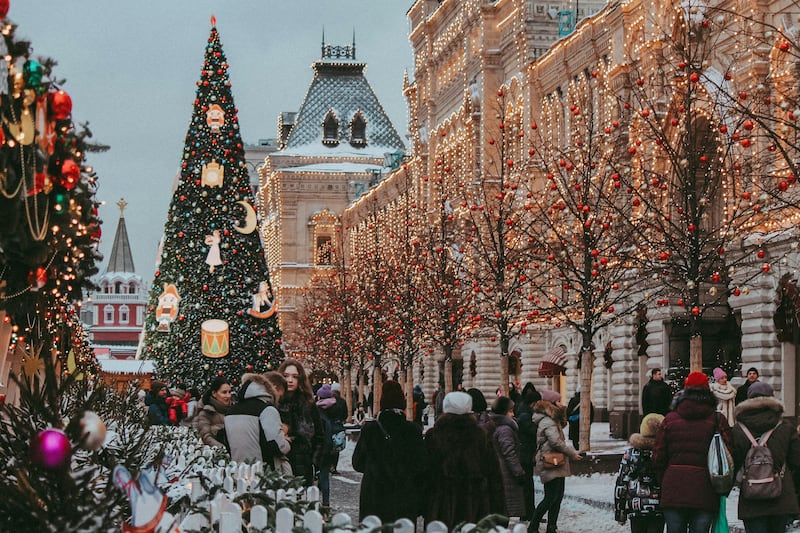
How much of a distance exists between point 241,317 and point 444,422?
28.8m

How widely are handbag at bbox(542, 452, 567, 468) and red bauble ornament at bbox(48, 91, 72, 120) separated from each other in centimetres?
632

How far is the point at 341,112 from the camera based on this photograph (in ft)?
359

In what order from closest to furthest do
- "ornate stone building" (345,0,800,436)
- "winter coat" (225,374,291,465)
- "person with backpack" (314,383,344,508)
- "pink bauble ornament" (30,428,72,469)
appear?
"pink bauble ornament" (30,428,72,469) < "winter coat" (225,374,291,465) < "person with backpack" (314,383,344,508) < "ornate stone building" (345,0,800,436)

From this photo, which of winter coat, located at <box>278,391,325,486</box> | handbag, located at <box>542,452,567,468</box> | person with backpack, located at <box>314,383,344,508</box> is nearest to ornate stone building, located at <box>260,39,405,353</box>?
person with backpack, located at <box>314,383,344,508</box>

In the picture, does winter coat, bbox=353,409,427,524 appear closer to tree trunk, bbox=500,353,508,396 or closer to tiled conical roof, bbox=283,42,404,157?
tree trunk, bbox=500,353,508,396

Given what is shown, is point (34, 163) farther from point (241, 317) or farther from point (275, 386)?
point (241, 317)

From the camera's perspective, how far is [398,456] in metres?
11.4

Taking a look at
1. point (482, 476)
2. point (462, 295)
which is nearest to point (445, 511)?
point (482, 476)

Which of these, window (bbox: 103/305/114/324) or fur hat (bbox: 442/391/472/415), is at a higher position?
window (bbox: 103/305/114/324)

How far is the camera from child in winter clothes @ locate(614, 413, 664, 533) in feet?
43.0

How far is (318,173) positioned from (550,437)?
87.9m

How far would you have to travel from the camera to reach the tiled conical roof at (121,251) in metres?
159

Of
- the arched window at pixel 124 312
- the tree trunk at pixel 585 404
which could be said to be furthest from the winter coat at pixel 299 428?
the arched window at pixel 124 312

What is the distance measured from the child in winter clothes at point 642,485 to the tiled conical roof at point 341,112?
9315cm
